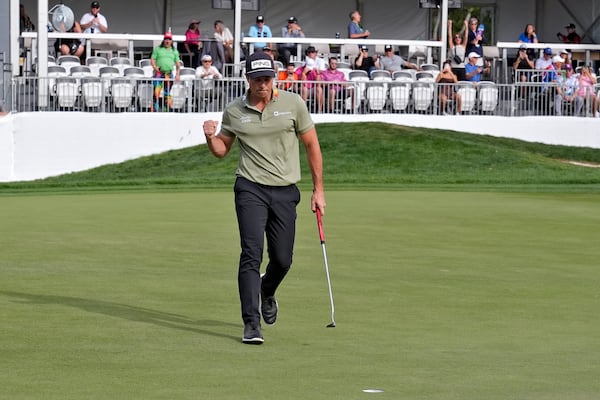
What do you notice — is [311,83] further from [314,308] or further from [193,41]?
[314,308]

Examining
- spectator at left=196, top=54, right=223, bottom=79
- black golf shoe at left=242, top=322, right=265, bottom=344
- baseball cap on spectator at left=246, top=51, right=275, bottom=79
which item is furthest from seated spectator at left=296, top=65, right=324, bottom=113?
black golf shoe at left=242, top=322, right=265, bottom=344

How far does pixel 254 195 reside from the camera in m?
8.99

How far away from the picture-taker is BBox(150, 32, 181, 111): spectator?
29.5 m

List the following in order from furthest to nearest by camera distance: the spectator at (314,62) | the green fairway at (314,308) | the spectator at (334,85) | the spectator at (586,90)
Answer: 1. the spectator at (586,90)
2. the spectator at (314,62)
3. the spectator at (334,85)
4. the green fairway at (314,308)

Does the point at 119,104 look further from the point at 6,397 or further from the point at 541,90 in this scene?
the point at 6,397

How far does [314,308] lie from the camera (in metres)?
10.1

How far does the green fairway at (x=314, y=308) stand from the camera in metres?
7.25

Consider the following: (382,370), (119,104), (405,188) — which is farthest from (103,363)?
(119,104)

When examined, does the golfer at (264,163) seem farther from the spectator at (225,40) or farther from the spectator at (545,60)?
the spectator at (545,60)

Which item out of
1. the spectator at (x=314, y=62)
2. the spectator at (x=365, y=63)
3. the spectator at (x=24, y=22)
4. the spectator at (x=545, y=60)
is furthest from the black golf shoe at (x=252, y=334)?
the spectator at (x=24, y=22)

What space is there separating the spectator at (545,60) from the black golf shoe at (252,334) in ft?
85.8

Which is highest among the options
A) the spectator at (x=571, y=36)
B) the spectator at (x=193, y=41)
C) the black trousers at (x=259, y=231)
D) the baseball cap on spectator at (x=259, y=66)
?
the spectator at (x=571, y=36)

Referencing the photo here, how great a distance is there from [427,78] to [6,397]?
2578 cm

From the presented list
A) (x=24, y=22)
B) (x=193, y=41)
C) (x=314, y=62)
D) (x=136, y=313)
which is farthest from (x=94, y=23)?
(x=136, y=313)
